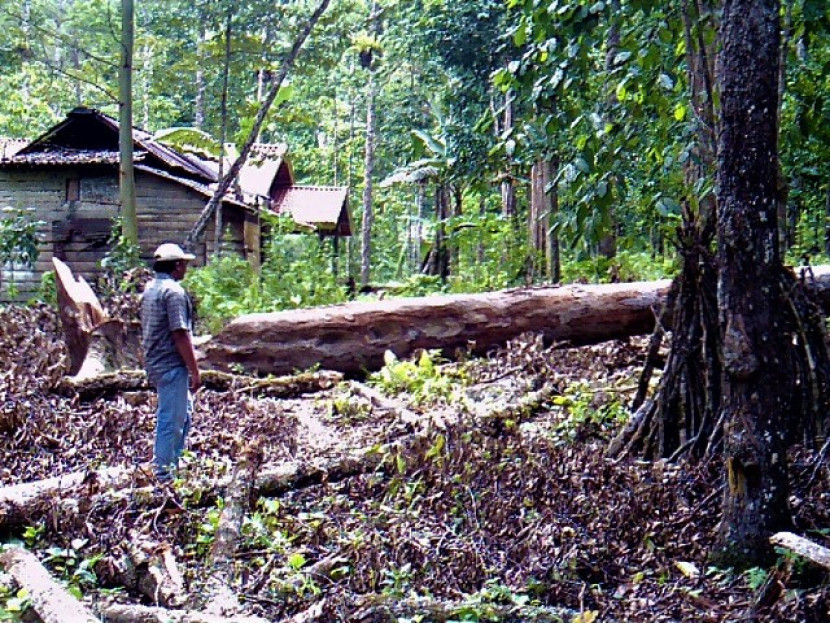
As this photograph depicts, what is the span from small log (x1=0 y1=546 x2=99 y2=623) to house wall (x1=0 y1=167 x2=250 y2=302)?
17089 mm

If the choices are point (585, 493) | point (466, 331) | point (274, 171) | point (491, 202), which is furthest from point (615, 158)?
point (491, 202)

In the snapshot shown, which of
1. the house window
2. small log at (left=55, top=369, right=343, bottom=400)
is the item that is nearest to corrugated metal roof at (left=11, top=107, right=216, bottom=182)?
the house window

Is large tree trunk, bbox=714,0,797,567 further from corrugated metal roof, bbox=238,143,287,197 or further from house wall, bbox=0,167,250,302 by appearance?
corrugated metal roof, bbox=238,143,287,197

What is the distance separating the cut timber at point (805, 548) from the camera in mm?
3818

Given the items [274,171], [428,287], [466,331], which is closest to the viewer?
[466,331]

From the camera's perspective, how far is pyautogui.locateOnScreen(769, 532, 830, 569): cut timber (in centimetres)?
382

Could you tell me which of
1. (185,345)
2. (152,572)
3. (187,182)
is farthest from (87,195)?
(152,572)

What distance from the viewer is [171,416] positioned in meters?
6.94

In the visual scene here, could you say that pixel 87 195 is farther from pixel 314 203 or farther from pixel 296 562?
pixel 296 562

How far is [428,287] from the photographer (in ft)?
59.5

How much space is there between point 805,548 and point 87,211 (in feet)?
67.0

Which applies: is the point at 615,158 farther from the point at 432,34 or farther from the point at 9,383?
the point at 432,34

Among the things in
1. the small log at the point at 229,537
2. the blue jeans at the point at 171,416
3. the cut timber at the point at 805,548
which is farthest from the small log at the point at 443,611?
the blue jeans at the point at 171,416

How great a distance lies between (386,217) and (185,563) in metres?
36.0
